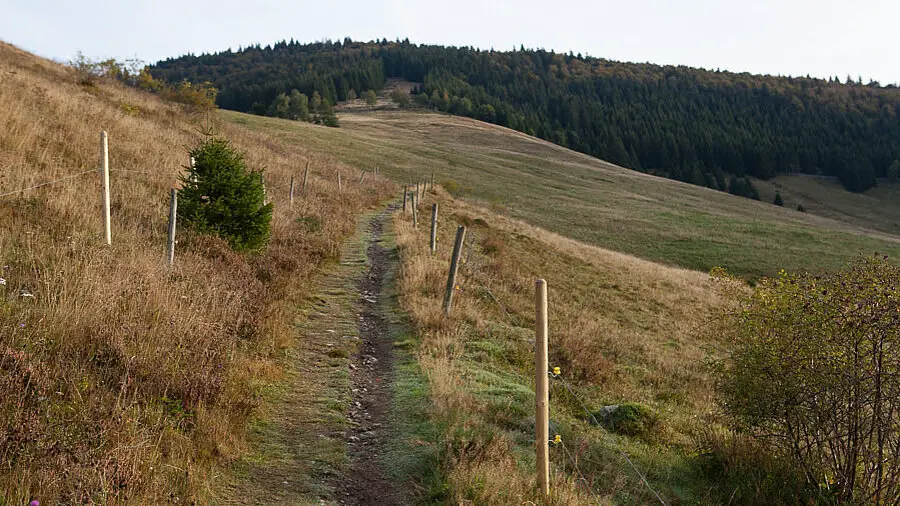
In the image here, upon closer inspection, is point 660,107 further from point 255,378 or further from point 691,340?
point 255,378

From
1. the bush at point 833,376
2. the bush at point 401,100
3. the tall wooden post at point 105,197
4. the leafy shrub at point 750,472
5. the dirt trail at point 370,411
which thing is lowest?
the leafy shrub at point 750,472

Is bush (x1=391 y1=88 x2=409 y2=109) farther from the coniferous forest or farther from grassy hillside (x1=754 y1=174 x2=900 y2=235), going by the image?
grassy hillside (x1=754 y1=174 x2=900 y2=235)

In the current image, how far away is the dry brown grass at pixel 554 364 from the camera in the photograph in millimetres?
6078

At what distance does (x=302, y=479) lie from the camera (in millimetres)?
5547

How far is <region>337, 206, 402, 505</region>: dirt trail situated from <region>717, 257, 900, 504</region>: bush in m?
5.15

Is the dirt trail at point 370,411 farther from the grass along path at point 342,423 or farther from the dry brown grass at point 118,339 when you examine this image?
the dry brown grass at point 118,339

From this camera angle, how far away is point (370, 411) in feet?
23.8

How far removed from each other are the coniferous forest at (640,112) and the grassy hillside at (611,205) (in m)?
30.0

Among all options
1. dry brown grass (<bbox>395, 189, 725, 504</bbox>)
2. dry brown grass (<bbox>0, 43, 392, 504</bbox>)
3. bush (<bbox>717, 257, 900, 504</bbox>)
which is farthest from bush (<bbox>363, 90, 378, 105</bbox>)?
bush (<bbox>717, 257, 900, 504</bbox>)

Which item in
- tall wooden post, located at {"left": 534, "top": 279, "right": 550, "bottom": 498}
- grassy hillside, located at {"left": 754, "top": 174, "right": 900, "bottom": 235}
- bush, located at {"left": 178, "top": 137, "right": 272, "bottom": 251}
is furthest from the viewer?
grassy hillside, located at {"left": 754, "top": 174, "right": 900, "bottom": 235}

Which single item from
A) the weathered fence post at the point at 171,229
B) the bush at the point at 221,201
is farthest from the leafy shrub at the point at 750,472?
the bush at the point at 221,201

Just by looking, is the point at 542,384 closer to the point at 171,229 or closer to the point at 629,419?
the point at 629,419

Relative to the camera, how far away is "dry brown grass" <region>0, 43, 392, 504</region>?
13.9ft

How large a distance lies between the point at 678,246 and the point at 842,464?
3825cm
